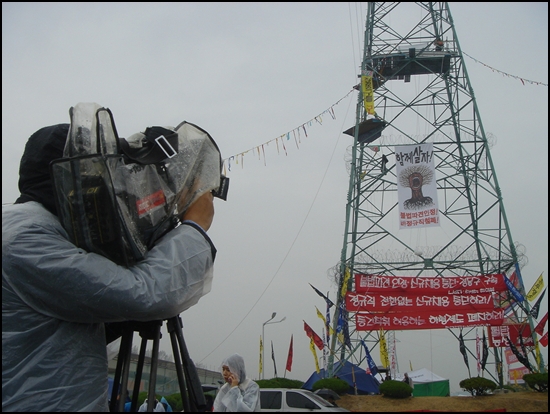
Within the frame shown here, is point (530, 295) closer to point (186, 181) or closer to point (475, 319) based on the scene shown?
point (475, 319)

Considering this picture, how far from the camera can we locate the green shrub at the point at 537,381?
14438mm

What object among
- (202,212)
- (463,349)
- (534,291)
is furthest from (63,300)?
(463,349)

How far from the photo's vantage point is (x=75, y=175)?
98cm

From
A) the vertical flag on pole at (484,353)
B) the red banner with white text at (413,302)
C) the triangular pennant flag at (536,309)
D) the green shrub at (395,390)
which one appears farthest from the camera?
the vertical flag on pole at (484,353)

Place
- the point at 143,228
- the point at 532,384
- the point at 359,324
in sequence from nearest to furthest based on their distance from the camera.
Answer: the point at 143,228 → the point at 532,384 → the point at 359,324

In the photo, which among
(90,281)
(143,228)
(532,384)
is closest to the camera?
(90,281)

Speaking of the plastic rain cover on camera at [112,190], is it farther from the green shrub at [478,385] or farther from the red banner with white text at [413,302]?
the green shrub at [478,385]

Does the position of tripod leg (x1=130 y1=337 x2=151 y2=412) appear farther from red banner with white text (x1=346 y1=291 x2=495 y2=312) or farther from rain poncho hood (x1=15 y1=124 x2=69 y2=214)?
red banner with white text (x1=346 y1=291 x2=495 y2=312)

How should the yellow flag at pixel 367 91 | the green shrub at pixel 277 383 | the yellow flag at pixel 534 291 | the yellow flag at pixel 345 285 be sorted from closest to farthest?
the green shrub at pixel 277 383 < the yellow flag at pixel 345 285 < the yellow flag at pixel 534 291 < the yellow flag at pixel 367 91

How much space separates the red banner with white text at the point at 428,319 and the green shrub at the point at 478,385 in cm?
162

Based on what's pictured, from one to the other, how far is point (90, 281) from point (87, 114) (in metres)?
0.33

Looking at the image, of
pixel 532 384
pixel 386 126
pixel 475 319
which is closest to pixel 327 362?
pixel 475 319

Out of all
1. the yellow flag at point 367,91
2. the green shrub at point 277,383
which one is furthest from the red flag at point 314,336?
the yellow flag at point 367,91

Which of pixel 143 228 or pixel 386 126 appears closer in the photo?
pixel 143 228
